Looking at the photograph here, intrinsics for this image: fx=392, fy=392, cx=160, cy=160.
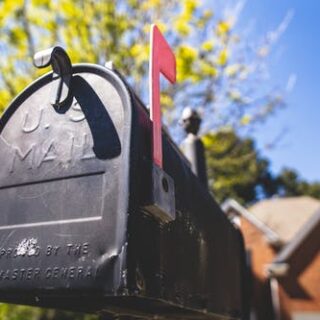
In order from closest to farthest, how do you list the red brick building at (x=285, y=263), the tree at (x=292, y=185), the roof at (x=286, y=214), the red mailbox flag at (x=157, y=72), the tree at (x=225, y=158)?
the red mailbox flag at (x=157, y=72), the tree at (x=225, y=158), the red brick building at (x=285, y=263), the roof at (x=286, y=214), the tree at (x=292, y=185)

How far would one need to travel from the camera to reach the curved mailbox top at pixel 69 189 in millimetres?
1068

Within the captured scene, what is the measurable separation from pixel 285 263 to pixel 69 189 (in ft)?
44.1

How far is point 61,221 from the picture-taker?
45.5 inches

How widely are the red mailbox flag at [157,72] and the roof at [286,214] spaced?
1578 centimetres

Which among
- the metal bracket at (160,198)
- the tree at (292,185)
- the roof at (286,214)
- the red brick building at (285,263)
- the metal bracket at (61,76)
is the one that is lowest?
the metal bracket at (160,198)

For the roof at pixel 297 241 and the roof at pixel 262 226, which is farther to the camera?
the roof at pixel 262 226

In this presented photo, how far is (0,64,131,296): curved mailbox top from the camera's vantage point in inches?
42.1

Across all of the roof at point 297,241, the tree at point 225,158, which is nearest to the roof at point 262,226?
the roof at point 297,241

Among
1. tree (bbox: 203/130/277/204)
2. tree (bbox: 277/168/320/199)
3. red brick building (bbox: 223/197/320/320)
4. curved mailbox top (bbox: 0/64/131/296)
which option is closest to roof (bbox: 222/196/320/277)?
red brick building (bbox: 223/197/320/320)

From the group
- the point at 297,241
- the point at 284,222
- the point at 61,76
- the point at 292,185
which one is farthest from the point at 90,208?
the point at 292,185

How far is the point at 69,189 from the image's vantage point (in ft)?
3.94

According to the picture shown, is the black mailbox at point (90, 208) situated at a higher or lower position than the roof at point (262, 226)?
lower

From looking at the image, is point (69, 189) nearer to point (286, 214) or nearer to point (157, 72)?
point (157, 72)

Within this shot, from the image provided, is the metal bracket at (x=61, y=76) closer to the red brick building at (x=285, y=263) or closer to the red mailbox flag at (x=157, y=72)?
the red mailbox flag at (x=157, y=72)
